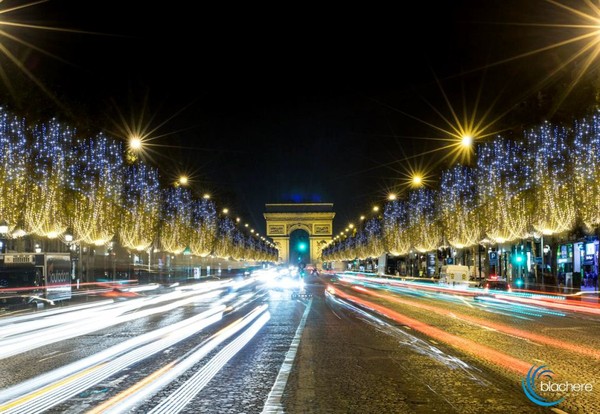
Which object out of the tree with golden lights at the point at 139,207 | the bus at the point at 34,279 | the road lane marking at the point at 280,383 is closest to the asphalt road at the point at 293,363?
the road lane marking at the point at 280,383

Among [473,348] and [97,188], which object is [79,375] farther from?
[97,188]

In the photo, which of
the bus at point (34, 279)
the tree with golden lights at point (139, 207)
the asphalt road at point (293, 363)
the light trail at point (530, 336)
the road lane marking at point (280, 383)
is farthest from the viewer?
the tree with golden lights at point (139, 207)

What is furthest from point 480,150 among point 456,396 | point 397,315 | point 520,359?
point 456,396

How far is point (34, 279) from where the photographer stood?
93.2 ft

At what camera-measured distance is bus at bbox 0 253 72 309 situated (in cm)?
2700

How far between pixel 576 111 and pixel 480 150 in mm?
10625

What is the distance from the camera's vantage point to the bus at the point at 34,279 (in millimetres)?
27000

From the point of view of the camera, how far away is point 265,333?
53.8ft

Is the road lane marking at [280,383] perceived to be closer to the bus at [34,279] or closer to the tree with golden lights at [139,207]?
the bus at [34,279]

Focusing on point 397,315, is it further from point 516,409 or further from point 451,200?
point 451,200

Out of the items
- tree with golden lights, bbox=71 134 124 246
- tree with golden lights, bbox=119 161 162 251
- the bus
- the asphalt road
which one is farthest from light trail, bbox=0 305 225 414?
tree with golden lights, bbox=119 161 162 251

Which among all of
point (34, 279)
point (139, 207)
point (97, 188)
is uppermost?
point (97, 188)

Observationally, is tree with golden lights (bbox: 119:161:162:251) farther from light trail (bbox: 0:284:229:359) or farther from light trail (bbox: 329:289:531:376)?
light trail (bbox: 329:289:531:376)

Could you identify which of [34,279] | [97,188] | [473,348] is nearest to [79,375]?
[473,348]
